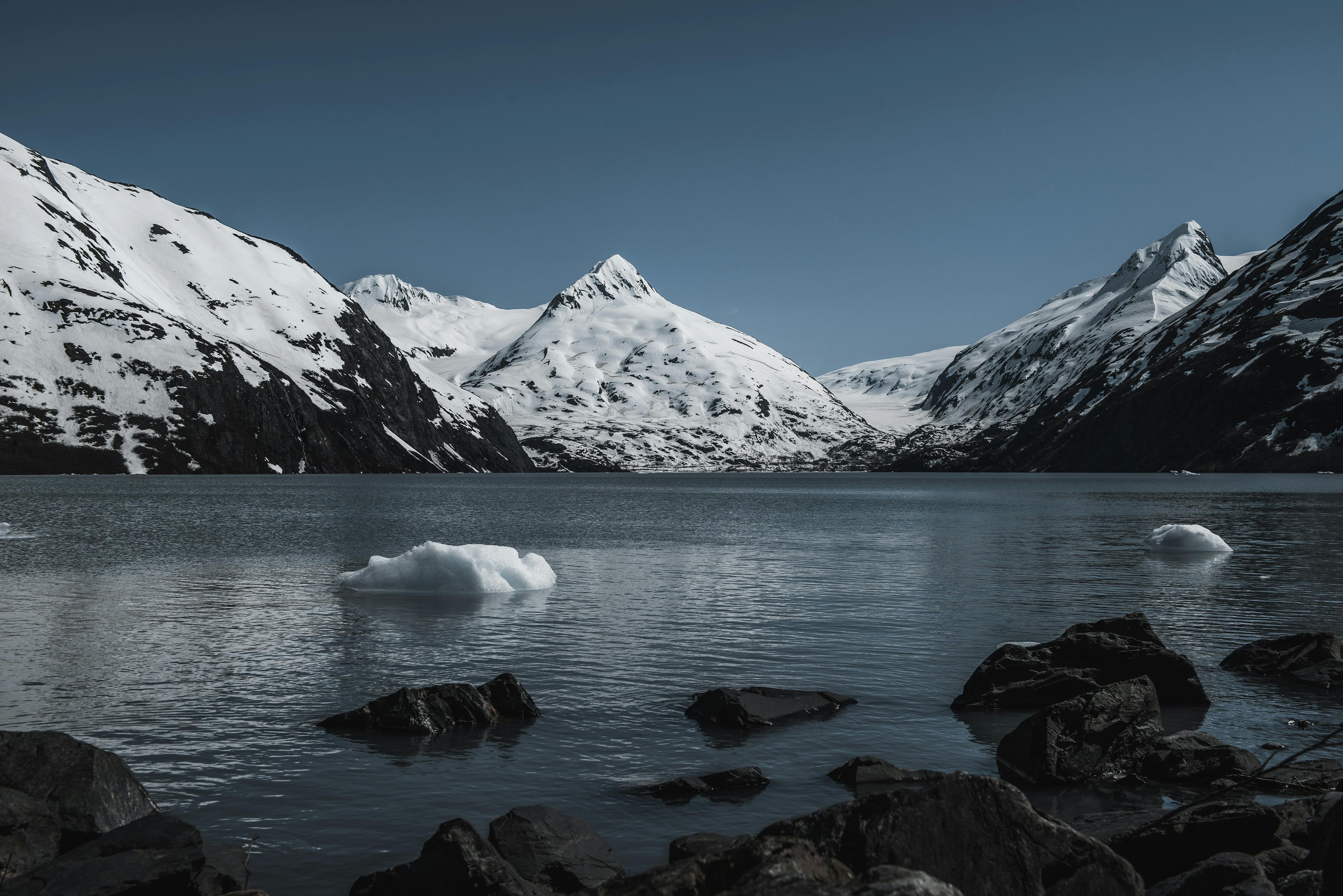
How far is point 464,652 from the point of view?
30781 millimetres

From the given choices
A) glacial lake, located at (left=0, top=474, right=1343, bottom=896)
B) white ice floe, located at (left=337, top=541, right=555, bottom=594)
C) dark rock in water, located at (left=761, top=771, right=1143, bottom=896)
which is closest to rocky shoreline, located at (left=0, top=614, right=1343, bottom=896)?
dark rock in water, located at (left=761, top=771, right=1143, bottom=896)

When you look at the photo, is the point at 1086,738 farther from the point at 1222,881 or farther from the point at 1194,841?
the point at 1222,881

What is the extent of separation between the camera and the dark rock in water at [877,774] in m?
Result: 18.0

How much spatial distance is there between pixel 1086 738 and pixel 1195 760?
2.05m

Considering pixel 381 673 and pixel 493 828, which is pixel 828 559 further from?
pixel 493 828

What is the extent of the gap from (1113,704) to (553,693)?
13498 millimetres

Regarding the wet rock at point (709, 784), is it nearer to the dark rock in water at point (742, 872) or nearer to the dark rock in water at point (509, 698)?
the dark rock in water at point (509, 698)

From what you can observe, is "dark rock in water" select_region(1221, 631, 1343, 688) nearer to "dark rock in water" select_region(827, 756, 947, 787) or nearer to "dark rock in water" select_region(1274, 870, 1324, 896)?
"dark rock in water" select_region(827, 756, 947, 787)

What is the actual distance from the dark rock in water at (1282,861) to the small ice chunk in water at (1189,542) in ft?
173

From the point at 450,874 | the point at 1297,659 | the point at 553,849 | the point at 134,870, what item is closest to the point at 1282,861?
the point at 553,849

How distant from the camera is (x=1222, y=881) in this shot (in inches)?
448

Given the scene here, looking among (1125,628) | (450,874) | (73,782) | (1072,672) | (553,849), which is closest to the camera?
(450,874)

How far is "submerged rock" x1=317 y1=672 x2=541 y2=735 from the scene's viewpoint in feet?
71.2

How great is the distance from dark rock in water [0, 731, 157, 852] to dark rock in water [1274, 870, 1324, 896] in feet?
53.0
